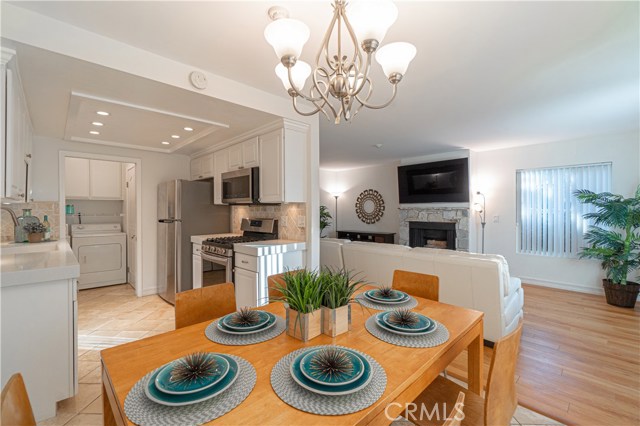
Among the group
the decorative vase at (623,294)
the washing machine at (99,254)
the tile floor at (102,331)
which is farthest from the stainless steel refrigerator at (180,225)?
the decorative vase at (623,294)

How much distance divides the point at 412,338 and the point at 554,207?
16.5 ft

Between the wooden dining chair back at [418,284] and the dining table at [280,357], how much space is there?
17.0 inches

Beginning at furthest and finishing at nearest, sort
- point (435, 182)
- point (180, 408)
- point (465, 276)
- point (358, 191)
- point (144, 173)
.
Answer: point (358, 191) → point (435, 182) → point (144, 173) → point (465, 276) → point (180, 408)

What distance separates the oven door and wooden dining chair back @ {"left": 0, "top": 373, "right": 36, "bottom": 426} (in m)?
2.30

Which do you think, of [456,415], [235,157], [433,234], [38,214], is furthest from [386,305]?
[433,234]

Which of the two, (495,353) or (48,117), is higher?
(48,117)

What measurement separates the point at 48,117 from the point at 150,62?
1736mm

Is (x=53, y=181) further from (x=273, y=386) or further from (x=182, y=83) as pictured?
(x=273, y=386)

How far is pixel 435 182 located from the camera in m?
5.71

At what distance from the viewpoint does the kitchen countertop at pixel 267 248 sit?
2795mm

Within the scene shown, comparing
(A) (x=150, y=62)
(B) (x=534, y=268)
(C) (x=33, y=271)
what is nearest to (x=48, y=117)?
(A) (x=150, y=62)

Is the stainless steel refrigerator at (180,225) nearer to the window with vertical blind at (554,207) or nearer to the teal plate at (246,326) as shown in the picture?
the teal plate at (246,326)

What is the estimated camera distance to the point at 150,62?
6.67 ft

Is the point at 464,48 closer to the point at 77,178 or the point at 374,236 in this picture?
the point at 374,236
